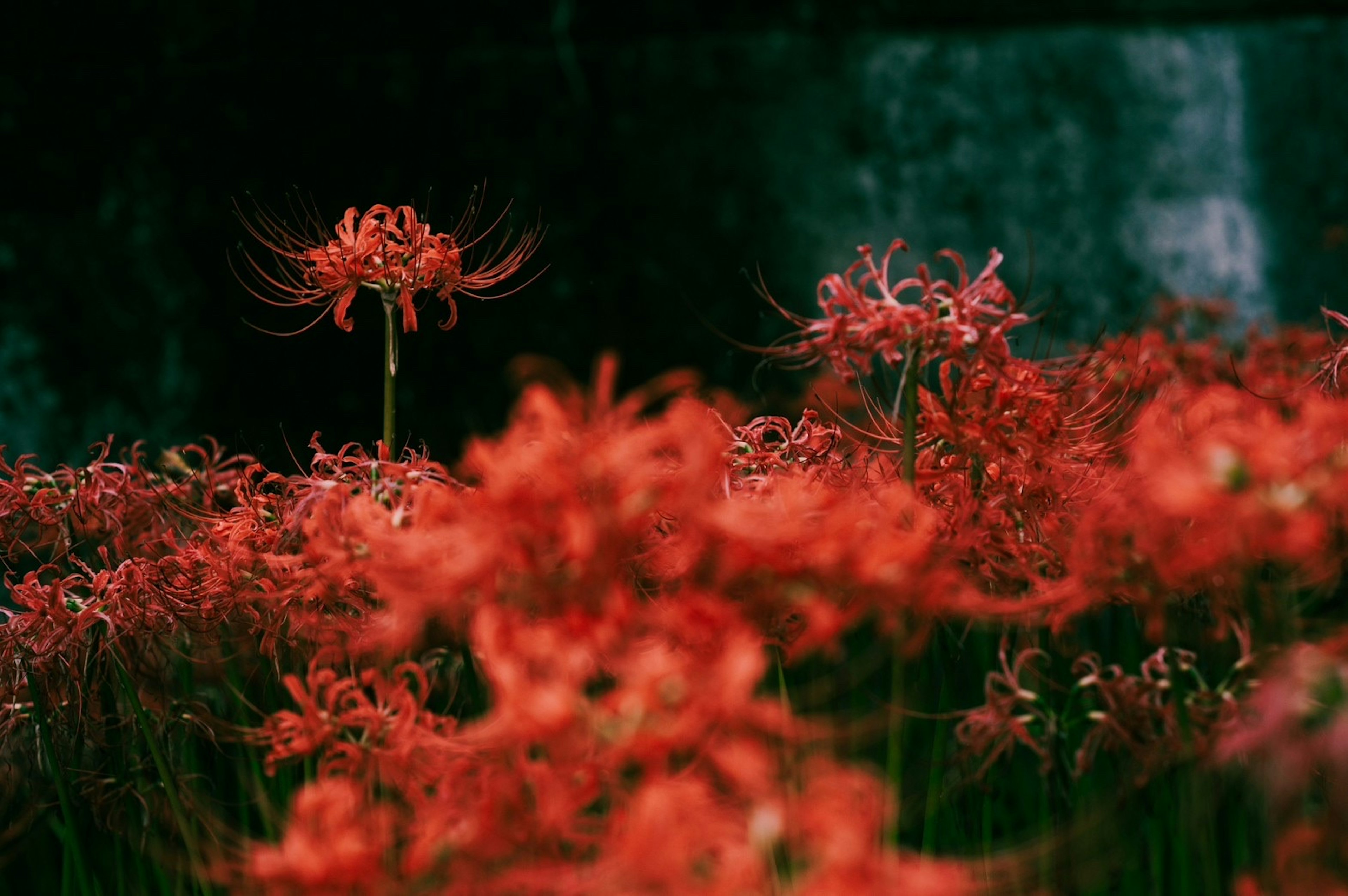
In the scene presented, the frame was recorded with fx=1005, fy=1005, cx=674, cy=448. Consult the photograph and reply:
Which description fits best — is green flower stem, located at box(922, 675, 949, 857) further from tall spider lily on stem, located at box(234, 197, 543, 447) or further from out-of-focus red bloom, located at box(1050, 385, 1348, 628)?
tall spider lily on stem, located at box(234, 197, 543, 447)

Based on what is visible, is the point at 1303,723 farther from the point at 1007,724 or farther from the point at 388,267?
the point at 388,267

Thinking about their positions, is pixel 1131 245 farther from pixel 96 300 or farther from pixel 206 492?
pixel 96 300

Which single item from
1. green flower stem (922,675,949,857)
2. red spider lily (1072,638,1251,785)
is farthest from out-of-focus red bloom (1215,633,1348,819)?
green flower stem (922,675,949,857)

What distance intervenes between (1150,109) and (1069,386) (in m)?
2.38

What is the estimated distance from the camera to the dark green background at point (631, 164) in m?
2.67

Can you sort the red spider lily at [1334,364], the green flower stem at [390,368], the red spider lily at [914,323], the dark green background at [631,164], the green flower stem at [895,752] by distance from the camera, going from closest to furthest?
the green flower stem at [895,752] < the red spider lily at [914,323] < the green flower stem at [390,368] < the red spider lily at [1334,364] < the dark green background at [631,164]

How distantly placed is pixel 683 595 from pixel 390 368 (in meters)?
0.48

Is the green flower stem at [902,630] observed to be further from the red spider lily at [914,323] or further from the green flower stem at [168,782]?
the green flower stem at [168,782]

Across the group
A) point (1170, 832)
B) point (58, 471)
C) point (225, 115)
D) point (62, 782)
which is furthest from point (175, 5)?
point (1170, 832)

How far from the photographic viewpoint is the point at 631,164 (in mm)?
2840

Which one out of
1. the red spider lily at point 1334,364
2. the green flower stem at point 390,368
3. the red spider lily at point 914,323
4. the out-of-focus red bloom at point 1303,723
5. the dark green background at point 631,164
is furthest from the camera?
the dark green background at point 631,164

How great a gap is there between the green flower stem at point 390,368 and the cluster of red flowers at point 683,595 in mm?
15

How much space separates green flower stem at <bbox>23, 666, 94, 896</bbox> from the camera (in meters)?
0.99

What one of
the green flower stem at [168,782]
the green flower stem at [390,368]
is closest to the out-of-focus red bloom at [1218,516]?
the green flower stem at [390,368]
